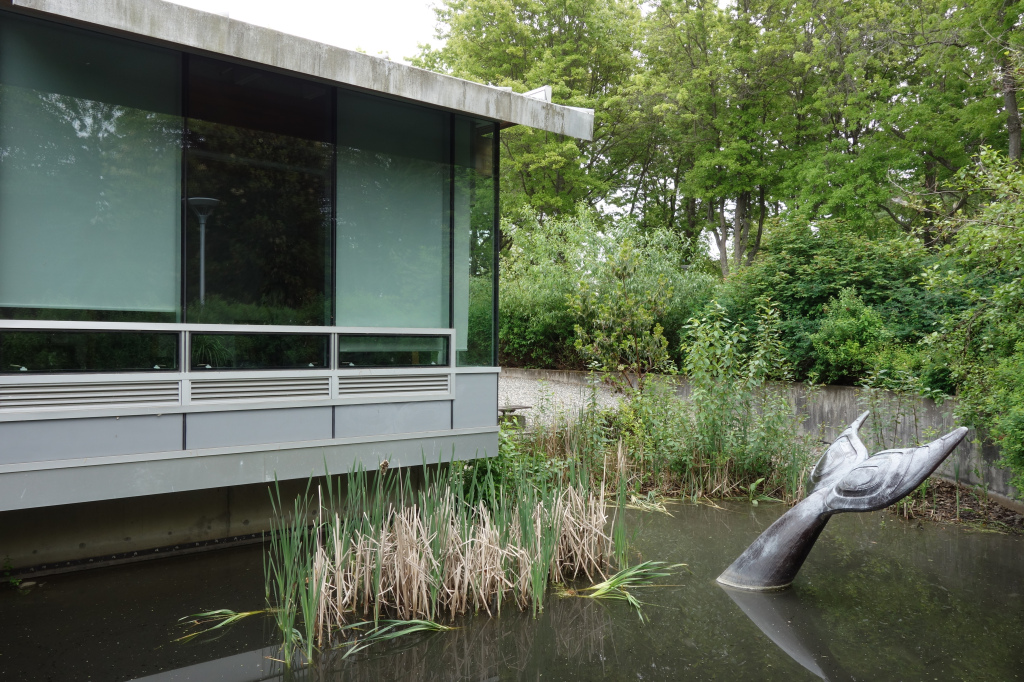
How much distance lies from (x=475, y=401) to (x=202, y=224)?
2795mm

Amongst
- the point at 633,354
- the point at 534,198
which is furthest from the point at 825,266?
the point at 534,198

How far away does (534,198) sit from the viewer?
68.3 ft

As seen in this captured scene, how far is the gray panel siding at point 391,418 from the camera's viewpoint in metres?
6.20

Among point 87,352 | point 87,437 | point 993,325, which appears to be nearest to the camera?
point 87,437

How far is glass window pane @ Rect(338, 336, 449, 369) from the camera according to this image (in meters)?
6.34

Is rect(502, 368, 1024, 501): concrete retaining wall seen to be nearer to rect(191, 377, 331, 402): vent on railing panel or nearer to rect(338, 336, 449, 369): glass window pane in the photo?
rect(338, 336, 449, 369): glass window pane

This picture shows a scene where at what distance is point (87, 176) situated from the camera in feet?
17.2

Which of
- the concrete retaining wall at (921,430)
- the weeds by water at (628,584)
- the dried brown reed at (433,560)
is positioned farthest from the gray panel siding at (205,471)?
the concrete retaining wall at (921,430)

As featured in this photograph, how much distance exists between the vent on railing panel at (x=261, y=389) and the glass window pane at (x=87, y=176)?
570 millimetres

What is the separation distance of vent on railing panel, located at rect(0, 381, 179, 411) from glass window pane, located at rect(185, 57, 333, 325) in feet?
2.04

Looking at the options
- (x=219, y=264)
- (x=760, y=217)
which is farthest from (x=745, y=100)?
(x=219, y=264)

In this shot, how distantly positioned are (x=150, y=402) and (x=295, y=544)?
200cm

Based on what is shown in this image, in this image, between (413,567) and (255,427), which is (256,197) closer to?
(255,427)

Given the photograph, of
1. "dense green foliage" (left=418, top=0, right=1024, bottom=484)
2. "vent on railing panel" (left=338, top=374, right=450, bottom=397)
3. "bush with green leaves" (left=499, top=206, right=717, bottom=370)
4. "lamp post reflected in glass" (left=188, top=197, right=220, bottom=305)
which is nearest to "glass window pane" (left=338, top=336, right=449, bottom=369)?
"vent on railing panel" (left=338, top=374, right=450, bottom=397)
